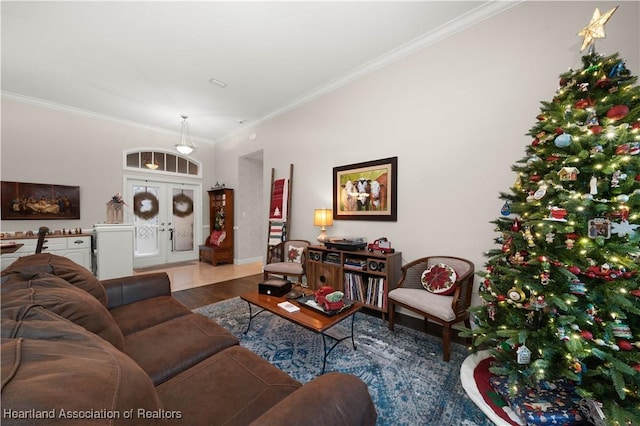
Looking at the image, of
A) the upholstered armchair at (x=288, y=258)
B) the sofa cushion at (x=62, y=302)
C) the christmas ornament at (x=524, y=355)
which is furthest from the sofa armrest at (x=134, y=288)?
the christmas ornament at (x=524, y=355)

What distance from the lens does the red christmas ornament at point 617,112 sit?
1.25m

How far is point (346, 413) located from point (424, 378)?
1.30 metres

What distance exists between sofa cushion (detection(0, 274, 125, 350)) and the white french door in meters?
4.82

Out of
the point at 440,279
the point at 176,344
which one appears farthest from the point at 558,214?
the point at 176,344

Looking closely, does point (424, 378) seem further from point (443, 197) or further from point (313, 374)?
point (443, 197)

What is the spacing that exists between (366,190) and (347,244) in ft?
2.59

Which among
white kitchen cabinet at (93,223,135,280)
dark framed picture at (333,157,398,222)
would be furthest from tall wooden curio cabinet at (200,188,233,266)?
dark framed picture at (333,157,398,222)

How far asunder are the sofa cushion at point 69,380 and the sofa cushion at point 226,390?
305 mm

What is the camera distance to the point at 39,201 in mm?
4082

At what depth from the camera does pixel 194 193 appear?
615cm

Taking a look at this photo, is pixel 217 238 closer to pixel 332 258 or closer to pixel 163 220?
pixel 163 220

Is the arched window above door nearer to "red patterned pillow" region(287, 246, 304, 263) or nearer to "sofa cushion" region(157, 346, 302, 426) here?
"red patterned pillow" region(287, 246, 304, 263)

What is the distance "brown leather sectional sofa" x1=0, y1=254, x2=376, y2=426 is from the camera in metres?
0.48

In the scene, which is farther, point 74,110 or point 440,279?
point 74,110
